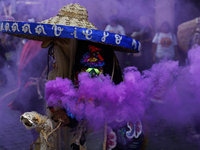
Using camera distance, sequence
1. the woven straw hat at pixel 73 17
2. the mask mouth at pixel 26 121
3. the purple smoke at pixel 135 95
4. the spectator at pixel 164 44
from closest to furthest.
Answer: the mask mouth at pixel 26 121 → the purple smoke at pixel 135 95 → the woven straw hat at pixel 73 17 → the spectator at pixel 164 44

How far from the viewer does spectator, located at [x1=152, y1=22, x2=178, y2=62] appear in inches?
207

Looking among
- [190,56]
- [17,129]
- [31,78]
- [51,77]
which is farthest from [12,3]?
[190,56]

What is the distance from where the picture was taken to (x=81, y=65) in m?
2.13

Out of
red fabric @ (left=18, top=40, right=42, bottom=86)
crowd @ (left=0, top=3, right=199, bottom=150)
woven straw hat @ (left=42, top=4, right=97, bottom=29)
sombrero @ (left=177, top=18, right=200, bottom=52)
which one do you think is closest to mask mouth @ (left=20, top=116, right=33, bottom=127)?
woven straw hat @ (left=42, top=4, right=97, bottom=29)

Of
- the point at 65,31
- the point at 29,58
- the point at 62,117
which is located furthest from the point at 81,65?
the point at 29,58

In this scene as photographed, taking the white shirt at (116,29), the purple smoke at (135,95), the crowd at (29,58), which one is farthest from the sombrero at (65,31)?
the white shirt at (116,29)

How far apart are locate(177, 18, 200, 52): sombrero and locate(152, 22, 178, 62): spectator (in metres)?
0.15

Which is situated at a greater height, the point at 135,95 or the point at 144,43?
the point at 144,43

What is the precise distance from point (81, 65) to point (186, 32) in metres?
3.73

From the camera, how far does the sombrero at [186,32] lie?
4896mm

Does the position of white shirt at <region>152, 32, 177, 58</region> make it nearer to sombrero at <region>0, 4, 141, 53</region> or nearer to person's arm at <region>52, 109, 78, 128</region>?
sombrero at <region>0, 4, 141, 53</region>

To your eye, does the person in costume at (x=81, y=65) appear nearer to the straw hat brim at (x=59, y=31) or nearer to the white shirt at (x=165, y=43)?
the straw hat brim at (x=59, y=31)

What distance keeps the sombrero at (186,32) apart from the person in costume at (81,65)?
10.6ft

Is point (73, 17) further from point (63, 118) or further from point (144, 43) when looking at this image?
point (144, 43)
